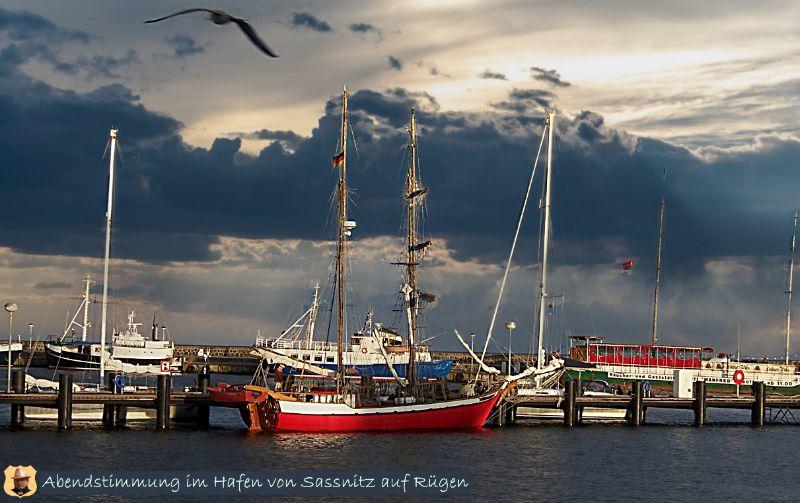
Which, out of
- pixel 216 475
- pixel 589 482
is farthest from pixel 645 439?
pixel 216 475

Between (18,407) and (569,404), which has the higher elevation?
(569,404)

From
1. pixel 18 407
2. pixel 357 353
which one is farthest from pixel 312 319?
pixel 18 407

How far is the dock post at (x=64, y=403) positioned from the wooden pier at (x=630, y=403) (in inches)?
1177

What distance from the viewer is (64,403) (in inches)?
2621

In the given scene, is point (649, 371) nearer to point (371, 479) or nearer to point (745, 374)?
point (745, 374)

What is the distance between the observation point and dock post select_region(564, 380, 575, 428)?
7794 centimetres

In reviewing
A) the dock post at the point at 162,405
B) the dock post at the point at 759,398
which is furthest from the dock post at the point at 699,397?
the dock post at the point at 162,405

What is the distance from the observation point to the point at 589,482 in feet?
186

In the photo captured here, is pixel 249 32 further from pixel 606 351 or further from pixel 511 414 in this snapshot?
pixel 606 351

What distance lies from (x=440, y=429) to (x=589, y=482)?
1797 cm

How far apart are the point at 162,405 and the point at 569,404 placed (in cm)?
2909

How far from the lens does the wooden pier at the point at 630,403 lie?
78.5 metres

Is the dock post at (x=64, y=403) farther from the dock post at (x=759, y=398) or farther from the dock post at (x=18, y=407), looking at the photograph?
the dock post at (x=759, y=398)

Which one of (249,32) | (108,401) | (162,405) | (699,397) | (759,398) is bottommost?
(162,405)
